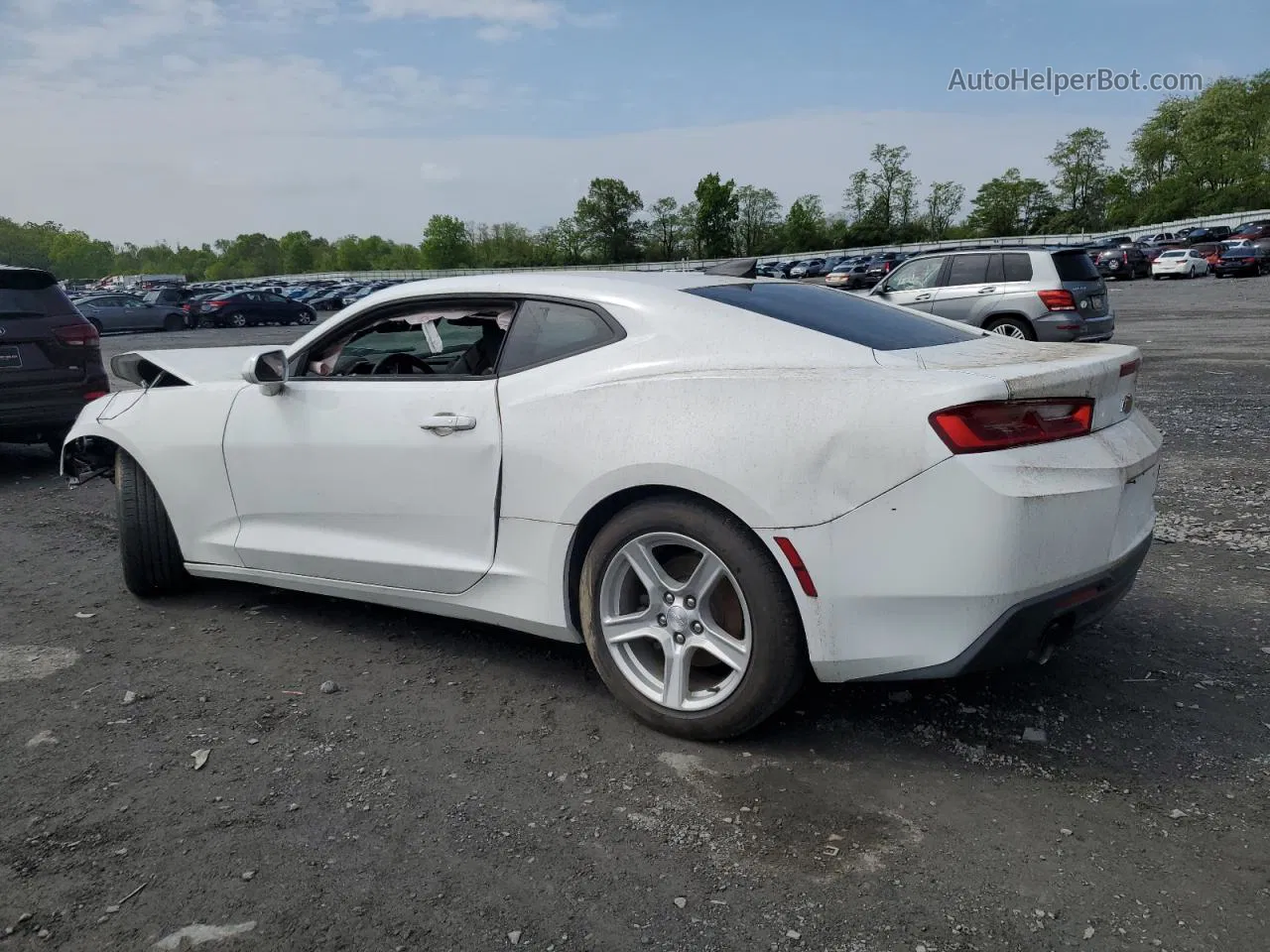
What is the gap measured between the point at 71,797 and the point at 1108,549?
10.1ft

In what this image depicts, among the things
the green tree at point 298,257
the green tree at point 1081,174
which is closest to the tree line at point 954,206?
the green tree at point 1081,174

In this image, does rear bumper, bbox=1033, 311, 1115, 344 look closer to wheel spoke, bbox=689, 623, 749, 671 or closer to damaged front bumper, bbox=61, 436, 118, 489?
damaged front bumper, bbox=61, 436, 118, 489

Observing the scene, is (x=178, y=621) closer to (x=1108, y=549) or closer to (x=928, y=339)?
(x=928, y=339)

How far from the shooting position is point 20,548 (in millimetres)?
5969

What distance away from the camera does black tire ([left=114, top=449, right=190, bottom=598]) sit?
4.64 metres

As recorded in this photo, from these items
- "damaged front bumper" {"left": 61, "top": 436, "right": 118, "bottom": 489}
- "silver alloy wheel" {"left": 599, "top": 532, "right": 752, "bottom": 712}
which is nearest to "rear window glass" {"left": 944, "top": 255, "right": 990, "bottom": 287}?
"damaged front bumper" {"left": 61, "top": 436, "right": 118, "bottom": 489}

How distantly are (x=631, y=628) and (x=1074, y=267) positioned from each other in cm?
1272

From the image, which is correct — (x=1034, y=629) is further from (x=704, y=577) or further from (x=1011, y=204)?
(x=1011, y=204)

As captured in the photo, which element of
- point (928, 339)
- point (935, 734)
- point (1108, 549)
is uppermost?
point (928, 339)

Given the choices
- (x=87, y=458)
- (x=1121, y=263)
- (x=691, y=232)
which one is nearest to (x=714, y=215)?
(x=691, y=232)

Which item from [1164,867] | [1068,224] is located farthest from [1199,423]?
[1068,224]

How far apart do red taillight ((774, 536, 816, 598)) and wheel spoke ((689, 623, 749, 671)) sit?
0.93 ft

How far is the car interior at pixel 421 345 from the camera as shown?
372cm

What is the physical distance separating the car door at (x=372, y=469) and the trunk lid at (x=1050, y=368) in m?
1.45
